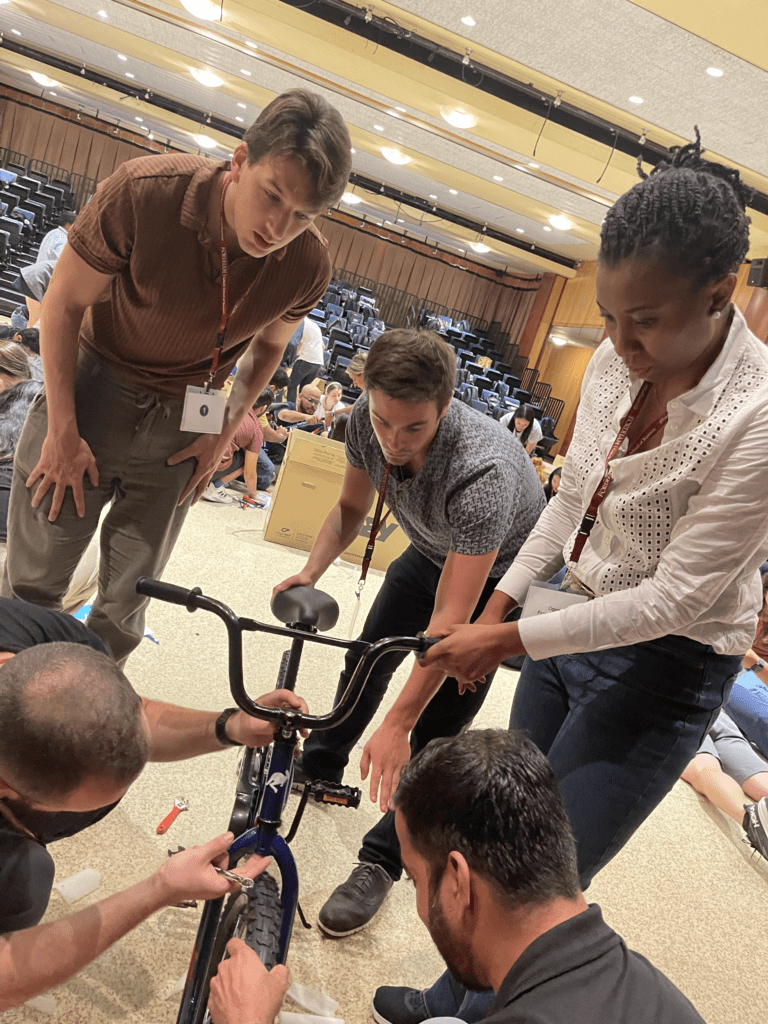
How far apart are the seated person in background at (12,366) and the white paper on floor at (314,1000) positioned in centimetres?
281

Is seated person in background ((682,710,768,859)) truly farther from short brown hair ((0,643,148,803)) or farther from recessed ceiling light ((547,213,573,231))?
recessed ceiling light ((547,213,573,231))

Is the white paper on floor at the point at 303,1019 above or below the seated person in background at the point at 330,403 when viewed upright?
below

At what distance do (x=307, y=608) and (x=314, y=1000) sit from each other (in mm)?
923

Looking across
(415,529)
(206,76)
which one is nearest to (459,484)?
(415,529)

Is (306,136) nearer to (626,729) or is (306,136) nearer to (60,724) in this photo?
(60,724)

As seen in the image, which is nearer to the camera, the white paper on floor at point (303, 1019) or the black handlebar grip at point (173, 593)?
the black handlebar grip at point (173, 593)

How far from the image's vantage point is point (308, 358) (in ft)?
25.6

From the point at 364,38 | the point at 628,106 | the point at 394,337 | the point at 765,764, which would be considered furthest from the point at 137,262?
the point at 364,38

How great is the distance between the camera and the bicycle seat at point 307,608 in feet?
5.21

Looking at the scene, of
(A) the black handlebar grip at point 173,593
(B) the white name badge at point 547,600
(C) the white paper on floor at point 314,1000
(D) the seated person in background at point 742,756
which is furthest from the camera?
(D) the seated person in background at point 742,756

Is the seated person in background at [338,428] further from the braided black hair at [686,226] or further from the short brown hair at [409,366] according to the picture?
the braided black hair at [686,226]

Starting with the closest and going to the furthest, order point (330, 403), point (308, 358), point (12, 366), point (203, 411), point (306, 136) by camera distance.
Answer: point (306, 136) < point (203, 411) < point (12, 366) < point (330, 403) < point (308, 358)

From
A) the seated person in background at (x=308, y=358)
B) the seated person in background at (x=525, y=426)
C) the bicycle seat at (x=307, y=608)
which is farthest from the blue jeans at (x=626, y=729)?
the seated person in background at (x=525, y=426)

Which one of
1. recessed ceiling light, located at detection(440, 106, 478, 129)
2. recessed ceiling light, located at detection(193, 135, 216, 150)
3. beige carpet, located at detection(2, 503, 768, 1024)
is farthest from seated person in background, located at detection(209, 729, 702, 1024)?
recessed ceiling light, located at detection(193, 135, 216, 150)
